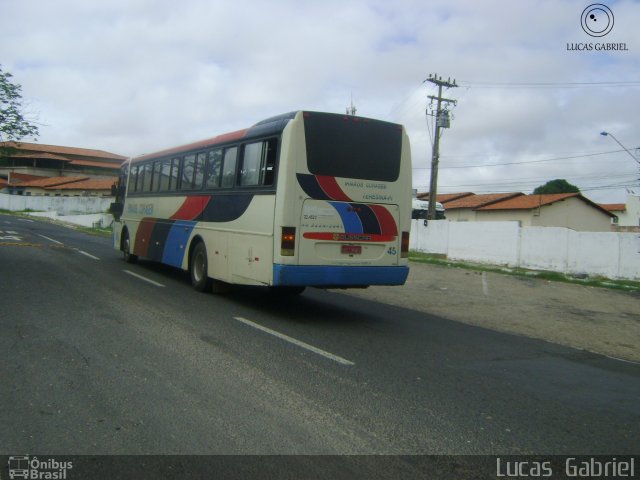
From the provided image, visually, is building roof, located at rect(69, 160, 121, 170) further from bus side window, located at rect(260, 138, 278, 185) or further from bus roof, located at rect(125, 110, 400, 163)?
bus side window, located at rect(260, 138, 278, 185)

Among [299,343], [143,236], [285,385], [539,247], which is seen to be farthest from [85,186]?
[285,385]

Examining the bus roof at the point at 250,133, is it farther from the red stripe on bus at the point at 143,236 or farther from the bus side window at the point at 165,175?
the red stripe on bus at the point at 143,236

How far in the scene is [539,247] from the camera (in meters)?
22.4

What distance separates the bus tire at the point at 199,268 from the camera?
1212 centimetres

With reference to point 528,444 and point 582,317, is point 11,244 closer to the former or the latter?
point 582,317

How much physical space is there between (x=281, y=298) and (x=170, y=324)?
3906 mm

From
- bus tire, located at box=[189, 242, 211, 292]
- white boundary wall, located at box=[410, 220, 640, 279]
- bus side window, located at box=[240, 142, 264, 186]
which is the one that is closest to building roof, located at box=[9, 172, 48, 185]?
white boundary wall, located at box=[410, 220, 640, 279]

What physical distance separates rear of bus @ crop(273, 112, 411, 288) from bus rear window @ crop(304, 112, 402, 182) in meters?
0.02

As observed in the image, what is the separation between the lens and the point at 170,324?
8672 mm

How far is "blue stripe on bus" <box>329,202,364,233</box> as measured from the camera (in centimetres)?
962

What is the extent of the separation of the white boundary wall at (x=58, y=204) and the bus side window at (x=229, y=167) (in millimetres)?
53305

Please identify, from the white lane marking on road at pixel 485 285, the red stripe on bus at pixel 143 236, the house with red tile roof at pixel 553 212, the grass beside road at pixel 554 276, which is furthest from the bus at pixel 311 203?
the house with red tile roof at pixel 553 212

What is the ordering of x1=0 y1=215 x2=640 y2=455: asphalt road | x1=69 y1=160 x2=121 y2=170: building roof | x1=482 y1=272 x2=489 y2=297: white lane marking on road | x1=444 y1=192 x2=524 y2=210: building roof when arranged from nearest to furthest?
x1=0 y1=215 x2=640 y2=455: asphalt road, x1=482 y1=272 x2=489 y2=297: white lane marking on road, x1=444 y1=192 x2=524 y2=210: building roof, x1=69 y1=160 x2=121 y2=170: building roof

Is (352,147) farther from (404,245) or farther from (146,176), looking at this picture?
(146,176)
